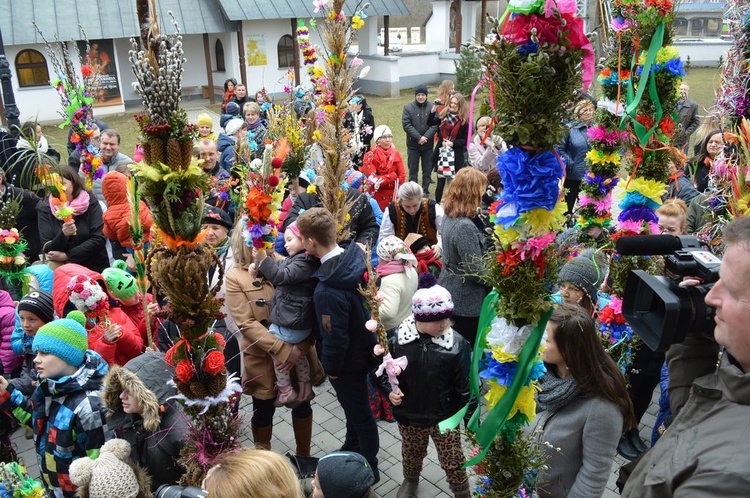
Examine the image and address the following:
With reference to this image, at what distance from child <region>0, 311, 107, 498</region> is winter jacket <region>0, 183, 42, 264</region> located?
3860mm

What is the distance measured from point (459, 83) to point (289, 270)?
495 inches

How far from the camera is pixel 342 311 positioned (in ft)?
13.6

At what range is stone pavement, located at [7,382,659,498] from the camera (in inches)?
179

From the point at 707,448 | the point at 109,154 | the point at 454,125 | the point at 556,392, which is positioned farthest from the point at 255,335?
the point at 454,125

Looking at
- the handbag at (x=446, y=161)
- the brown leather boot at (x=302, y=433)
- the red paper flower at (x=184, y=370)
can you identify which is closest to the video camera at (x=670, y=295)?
the red paper flower at (x=184, y=370)

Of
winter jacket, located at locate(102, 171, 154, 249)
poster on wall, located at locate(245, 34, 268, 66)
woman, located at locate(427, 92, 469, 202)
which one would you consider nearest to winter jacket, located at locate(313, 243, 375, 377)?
winter jacket, located at locate(102, 171, 154, 249)

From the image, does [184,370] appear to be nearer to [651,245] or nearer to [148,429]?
[148,429]

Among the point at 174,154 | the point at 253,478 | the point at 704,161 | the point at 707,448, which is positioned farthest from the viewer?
the point at 704,161

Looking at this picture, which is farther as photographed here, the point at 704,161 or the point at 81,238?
the point at 704,161

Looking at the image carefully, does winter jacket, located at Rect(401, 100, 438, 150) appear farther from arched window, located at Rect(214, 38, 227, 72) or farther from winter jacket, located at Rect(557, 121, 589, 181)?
arched window, located at Rect(214, 38, 227, 72)

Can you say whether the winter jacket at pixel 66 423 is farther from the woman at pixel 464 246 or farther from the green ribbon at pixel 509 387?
the woman at pixel 464 246

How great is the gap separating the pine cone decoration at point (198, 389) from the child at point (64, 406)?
0.79 meters

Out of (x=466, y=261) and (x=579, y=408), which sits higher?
(x=466, y=261)

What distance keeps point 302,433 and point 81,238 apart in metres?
3.37
